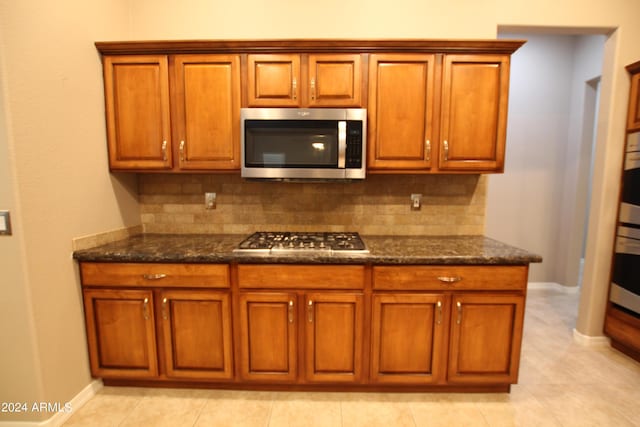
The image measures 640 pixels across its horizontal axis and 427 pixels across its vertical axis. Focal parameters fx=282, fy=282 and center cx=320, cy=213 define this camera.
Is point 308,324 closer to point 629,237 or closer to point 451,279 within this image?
point 451,279

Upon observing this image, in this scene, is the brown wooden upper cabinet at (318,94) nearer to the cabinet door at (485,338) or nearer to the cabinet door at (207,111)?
the cabinet door at (207,111)

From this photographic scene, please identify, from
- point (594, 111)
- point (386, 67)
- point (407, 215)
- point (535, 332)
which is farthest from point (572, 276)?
point (386, 67)

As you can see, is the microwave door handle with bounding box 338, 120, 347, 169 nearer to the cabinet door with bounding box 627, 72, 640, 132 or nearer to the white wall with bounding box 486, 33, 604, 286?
the cabinet door with bounding box 627, 72, 640, 132

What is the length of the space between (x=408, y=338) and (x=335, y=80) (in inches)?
69.2

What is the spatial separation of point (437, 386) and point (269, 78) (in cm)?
237

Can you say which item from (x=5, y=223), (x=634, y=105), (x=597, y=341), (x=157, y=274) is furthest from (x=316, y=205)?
(x=597, y=341)

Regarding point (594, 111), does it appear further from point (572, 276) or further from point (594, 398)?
point (594, 398)

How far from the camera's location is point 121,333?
181 cm

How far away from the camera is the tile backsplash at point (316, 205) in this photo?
231 centimetres

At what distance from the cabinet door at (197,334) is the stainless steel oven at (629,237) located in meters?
2.97

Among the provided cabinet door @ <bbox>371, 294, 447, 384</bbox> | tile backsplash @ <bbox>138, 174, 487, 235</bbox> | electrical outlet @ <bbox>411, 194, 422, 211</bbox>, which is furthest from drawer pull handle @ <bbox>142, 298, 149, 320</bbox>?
electrical outlet @ <bbox>411, 194, 422, 211</bbox>

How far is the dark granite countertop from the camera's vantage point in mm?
1700

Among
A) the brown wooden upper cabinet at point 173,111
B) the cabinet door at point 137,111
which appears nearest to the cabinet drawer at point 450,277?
the brown wooden upper cabinet at point 173,111

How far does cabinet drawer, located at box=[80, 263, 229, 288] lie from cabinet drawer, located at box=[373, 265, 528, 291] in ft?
3.25
